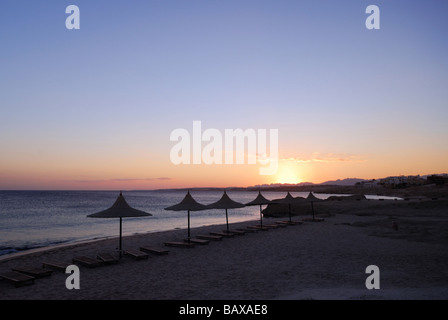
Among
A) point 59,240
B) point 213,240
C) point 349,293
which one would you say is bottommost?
point 59,240

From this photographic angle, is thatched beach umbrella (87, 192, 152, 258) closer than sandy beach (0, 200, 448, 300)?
No

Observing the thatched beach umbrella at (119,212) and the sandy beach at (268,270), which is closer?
the sandy beach at (268,270)

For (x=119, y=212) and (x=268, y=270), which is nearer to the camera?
(x=268, y=270)

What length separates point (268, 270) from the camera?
11.2 m

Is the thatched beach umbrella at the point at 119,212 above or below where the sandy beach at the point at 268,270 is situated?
above

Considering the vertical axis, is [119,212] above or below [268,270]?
above

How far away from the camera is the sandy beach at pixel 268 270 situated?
28.2 ft

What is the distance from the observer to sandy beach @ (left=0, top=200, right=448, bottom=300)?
861 centimetres

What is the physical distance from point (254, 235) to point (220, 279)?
10614 millimetres

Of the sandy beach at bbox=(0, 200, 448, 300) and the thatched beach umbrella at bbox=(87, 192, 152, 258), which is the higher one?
the thatched beach umbrella at bbox=(87, 192, 152, 258)

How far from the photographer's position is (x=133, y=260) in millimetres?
13555
